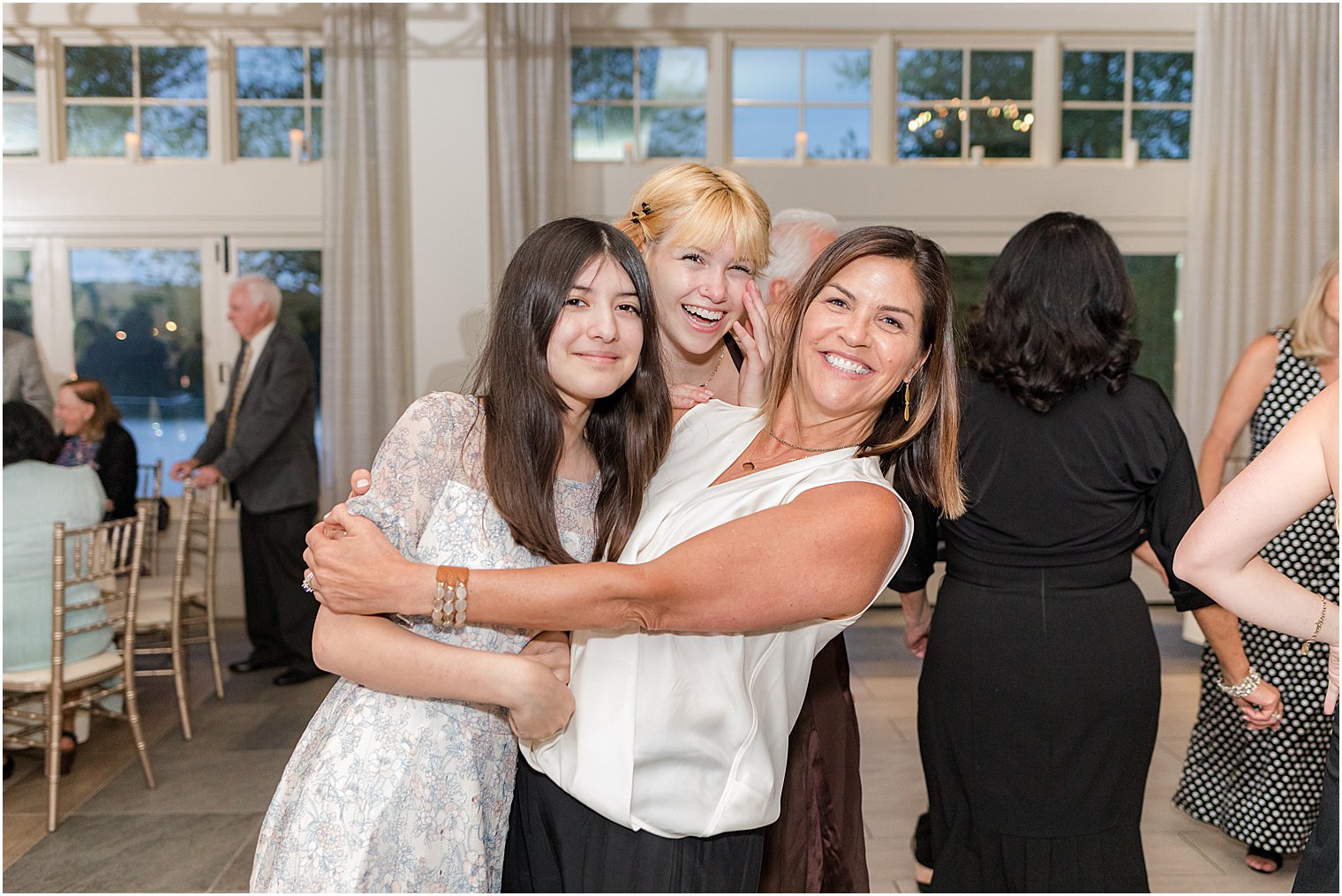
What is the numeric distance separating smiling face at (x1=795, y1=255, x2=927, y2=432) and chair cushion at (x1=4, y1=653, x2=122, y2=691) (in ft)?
10.8

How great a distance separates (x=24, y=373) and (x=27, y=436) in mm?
2711

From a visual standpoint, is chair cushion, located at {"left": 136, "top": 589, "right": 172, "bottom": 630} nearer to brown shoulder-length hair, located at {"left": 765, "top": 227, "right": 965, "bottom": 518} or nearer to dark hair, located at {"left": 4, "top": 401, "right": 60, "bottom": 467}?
dark hair, located at {"left": 4, "top": 401, "right": 60, "bottom": 467}

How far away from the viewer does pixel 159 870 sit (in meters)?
3.26

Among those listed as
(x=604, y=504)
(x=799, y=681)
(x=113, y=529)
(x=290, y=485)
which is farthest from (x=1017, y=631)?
(x=290, y=485)

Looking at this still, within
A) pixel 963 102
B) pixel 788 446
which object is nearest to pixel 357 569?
pixel 788 446

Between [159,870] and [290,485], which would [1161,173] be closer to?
[290,485]

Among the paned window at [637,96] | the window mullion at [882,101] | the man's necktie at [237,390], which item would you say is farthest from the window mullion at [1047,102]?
the man's necktie at [237,390]

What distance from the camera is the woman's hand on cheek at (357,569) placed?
138cm

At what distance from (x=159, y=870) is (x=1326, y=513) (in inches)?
149

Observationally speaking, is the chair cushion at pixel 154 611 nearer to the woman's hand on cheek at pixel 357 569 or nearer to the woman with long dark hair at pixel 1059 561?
the woman's hand on cheek at pixel 357 569

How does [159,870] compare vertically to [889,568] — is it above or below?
below

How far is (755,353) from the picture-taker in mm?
1967

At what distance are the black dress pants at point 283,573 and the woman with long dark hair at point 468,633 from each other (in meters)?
4.07

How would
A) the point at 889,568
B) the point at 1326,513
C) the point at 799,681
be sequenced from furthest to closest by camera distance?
the point at 1326,513
the point at 799,681
the point at 889,568
